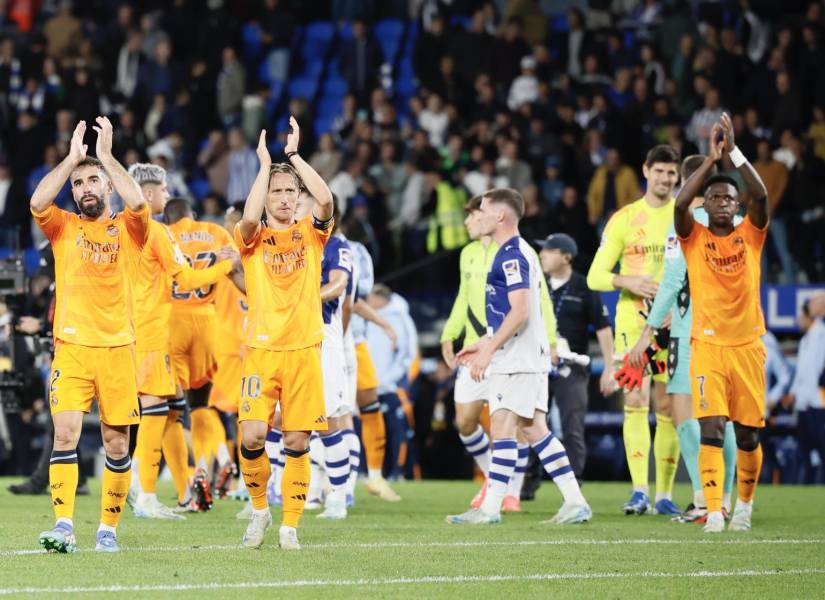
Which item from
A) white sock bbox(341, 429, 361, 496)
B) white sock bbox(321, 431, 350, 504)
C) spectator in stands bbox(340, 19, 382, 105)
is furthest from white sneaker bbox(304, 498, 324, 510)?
spectator in stands bbox(340, 19, 382, 105)

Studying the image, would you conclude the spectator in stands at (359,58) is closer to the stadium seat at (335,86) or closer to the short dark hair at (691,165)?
the stadium seat at (335,86)

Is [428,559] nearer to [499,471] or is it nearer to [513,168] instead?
[499,471]

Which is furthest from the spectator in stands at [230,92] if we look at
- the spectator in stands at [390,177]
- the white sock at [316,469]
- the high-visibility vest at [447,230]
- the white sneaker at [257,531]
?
the white sneaker at [257,531]

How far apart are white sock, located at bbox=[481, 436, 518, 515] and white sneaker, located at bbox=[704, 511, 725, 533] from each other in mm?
1414

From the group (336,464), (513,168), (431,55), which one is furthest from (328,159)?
(336,464)

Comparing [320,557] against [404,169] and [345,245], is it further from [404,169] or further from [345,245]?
[404,169]

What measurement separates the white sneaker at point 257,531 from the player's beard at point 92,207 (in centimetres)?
193

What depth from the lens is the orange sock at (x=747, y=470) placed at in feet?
32.0

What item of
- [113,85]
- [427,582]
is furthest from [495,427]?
[113,85]

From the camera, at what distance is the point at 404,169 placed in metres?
20.9

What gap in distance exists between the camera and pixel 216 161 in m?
22.9

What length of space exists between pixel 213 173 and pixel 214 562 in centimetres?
1573

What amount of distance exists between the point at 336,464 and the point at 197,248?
205 cm

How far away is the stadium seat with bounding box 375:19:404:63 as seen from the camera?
26.0 metres
